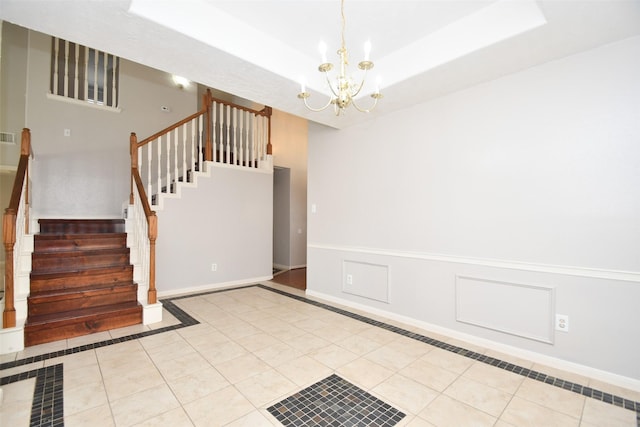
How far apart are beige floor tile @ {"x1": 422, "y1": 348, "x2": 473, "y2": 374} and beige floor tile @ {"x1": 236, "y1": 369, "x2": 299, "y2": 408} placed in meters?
1.19

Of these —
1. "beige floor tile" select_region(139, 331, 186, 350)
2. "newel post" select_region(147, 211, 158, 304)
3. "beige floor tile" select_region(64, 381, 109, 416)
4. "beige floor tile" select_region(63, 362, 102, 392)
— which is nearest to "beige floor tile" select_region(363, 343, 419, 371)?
"beige floor tile" select_region(139, 331, 186, 350)

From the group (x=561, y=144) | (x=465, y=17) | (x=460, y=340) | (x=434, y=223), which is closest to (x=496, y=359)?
(x=460, y=340)

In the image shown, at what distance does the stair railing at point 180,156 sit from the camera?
3.66 metres

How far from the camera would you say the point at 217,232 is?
496 centimetres

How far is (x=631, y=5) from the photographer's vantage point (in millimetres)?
1796

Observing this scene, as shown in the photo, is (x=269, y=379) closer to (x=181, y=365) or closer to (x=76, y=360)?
(x=181, y=365)

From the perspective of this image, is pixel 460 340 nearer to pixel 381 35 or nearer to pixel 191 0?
pixel 381 35

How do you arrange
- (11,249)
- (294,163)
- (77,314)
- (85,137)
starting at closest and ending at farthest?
(11,249)
(77,314)
(85,137)
(294,163)

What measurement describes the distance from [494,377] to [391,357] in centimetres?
77

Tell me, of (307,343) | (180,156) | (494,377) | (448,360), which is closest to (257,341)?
(307,343)

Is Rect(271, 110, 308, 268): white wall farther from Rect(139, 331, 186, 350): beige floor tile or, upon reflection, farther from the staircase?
Rect(139, 331, 186, 350): beige floor tile

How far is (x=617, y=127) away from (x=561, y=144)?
325mm

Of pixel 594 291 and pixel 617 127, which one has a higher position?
pixel 617 127

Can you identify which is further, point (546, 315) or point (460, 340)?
point (460, 340)
